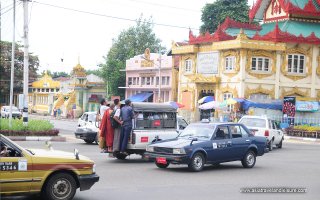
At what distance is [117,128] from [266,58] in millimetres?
30777

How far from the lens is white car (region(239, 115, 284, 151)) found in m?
24.5

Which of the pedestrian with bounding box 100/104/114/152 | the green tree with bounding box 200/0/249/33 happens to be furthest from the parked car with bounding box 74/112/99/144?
the green tree with bounding box 200/0/249/33

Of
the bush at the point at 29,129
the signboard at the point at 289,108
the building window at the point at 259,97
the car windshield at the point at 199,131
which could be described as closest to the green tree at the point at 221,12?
the building window at the point at 259,97

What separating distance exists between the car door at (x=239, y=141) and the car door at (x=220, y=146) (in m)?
0.20

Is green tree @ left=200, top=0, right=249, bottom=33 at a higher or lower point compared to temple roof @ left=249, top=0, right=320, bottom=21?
higher

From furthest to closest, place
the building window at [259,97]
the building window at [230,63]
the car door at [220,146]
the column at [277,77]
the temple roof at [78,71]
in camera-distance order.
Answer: the temple roof at [78,71]
the building window at [230,63]
the column at [277,77]
the building window at [259,97]
the car door at [220,146]

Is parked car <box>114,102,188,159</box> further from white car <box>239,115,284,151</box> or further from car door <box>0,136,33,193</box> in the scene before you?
car door <box>0,136,33,193</box>

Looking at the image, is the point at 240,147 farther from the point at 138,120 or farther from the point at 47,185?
the point at 47,185

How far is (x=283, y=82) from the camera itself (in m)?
45.4

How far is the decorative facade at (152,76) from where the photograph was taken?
56656 millimetres

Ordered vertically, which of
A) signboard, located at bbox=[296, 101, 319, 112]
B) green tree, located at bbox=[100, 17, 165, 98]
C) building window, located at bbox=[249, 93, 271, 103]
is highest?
green tree, located at bbox=[100, 17, 165, 98]

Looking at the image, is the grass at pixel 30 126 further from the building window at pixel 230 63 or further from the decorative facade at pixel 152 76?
the decorative facade at pixel 152 76

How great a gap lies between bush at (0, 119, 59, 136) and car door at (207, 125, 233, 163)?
530 inches

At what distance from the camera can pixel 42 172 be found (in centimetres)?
913
